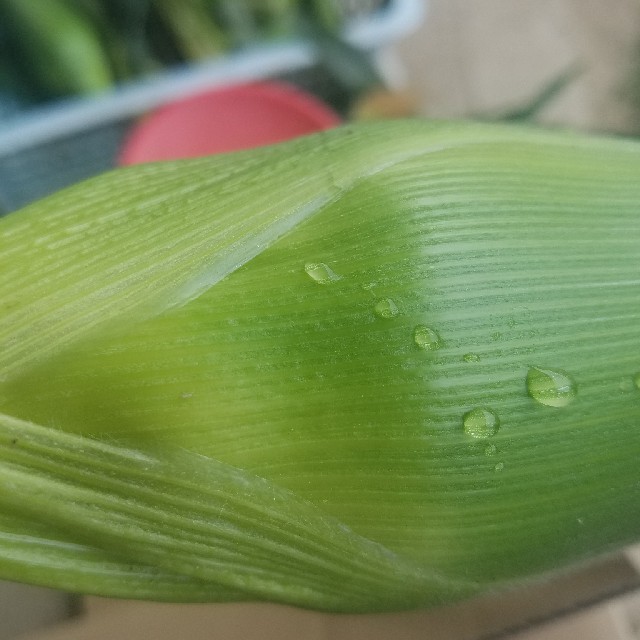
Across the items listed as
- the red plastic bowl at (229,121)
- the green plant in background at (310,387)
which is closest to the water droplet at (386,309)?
the green plant in background at (310,387)

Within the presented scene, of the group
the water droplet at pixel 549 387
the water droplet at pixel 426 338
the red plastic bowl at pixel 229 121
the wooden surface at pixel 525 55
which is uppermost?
the wooden surface at pixel 525 55

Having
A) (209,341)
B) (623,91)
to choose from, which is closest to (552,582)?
(209,341)

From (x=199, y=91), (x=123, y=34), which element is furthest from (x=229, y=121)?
(x=123, y=34)

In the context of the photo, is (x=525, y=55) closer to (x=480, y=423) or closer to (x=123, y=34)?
(x=123, y=34)

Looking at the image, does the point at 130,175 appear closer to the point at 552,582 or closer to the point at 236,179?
the point at 236,179

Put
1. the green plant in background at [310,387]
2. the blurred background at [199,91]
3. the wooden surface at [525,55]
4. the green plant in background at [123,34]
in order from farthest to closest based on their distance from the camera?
the wooden surface at [525,55] → the green plant in background at [123,34] → the blurred background at [199,91] → the green plant in background at [310,387]

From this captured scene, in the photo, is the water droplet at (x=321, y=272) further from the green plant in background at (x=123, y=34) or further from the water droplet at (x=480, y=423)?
the green plant in background at (x=123, y=34)

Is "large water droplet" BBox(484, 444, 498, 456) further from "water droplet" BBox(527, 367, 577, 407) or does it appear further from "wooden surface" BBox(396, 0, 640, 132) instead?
"wooden surface" BBox(396, 0, 640, 132)
